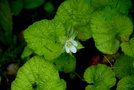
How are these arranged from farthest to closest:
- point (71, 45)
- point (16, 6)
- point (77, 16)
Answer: point (16, 6) < point (77, 16) < point (71, 45)

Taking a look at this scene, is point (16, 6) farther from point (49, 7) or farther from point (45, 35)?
point (45, 35)

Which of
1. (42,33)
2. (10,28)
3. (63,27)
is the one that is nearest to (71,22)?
(63,27)

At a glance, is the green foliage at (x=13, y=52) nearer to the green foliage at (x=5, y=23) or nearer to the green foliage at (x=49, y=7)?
the green foliage at (x=5, y=23)

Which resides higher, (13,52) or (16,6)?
(16,6)

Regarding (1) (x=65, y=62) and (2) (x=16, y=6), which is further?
(2) (x=16, y=6)

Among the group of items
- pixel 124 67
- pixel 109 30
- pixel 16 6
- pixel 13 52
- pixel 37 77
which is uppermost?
pixel 109 30

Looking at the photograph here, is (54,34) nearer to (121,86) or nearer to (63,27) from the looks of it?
(63,27)

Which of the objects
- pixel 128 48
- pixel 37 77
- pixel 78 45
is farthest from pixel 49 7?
pixel 128 48
